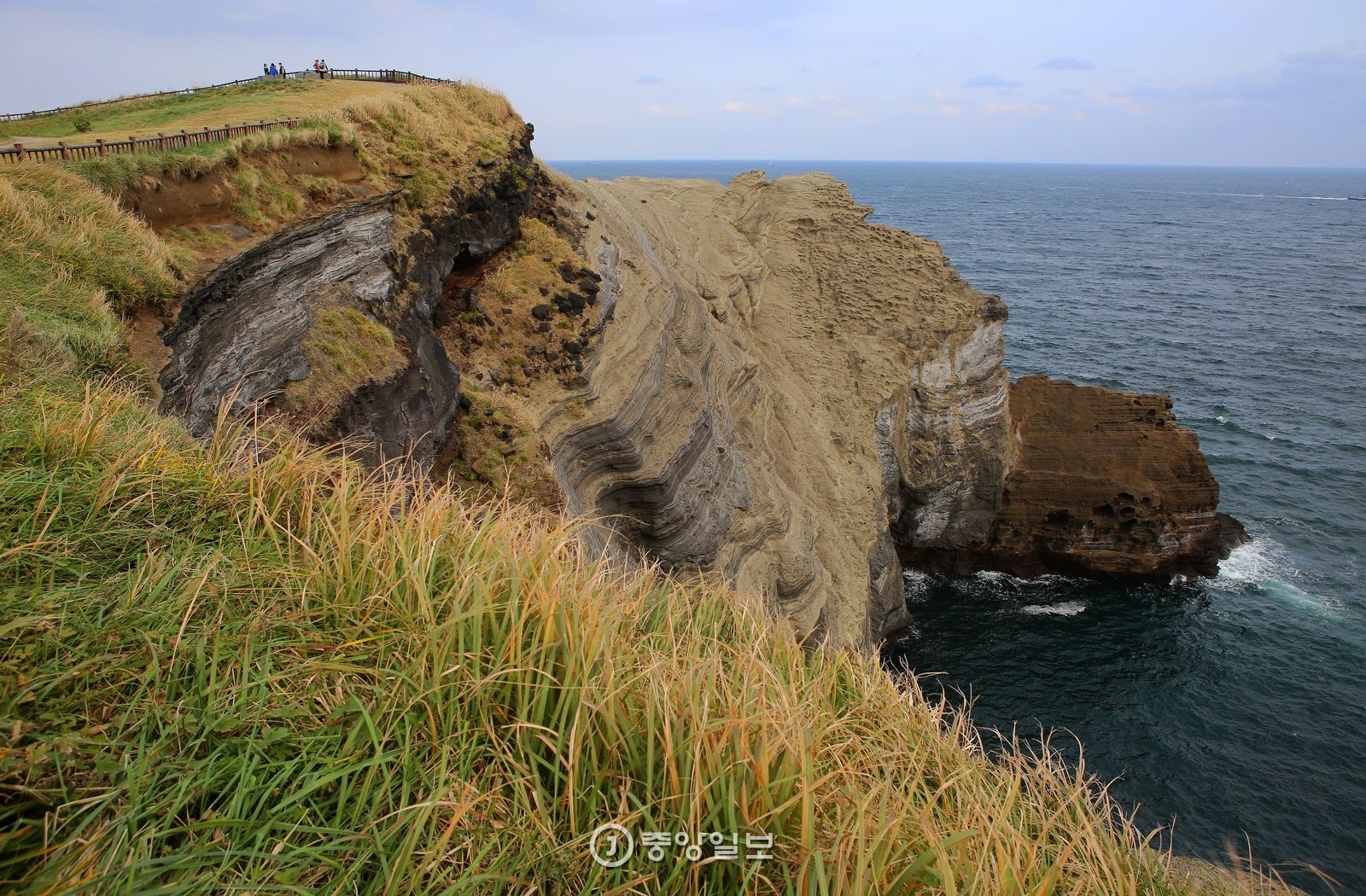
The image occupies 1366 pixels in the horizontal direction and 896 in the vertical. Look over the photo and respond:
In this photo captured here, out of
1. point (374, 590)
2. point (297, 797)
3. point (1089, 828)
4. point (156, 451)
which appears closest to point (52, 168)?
point (156, 451)

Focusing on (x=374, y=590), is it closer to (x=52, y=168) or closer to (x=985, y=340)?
(x=52, y=168)

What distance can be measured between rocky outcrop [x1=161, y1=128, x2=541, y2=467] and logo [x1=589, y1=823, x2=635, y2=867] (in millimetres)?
6263

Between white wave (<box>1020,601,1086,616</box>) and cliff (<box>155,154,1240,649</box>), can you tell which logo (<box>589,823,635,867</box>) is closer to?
cliff (<box>155,154,1240,649</box>)

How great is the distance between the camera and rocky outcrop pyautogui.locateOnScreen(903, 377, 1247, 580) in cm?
2780

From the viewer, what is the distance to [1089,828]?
4.55 meters

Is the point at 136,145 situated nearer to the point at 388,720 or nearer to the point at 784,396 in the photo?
the point at 388,720

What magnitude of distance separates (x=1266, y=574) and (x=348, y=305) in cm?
3158

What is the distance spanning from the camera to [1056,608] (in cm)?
2658

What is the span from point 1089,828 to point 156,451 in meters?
7.23

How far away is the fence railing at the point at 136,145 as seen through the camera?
41.4 ft

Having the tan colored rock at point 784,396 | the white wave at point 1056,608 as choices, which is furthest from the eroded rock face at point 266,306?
the white wave at point 1056,608

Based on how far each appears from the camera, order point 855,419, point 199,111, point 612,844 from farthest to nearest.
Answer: point 855,419 < point 199,111 < point 612,844

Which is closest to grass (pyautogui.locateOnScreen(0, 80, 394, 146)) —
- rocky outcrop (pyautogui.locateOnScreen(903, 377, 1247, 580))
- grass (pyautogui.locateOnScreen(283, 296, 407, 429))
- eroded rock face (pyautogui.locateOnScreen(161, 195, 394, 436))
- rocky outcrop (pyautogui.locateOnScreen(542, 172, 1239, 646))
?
eroded rock face (pyautogui.locateOnScreen(161, 195, 394, 436))

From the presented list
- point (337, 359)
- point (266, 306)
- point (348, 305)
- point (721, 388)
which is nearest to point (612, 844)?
point (337, 359)
